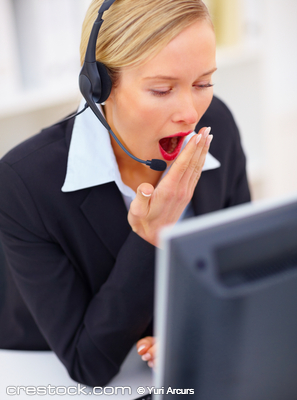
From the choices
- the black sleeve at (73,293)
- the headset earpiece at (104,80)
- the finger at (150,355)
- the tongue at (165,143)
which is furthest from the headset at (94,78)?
the finger at (150,355)

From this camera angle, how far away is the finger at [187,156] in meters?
0.79

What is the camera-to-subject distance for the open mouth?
909 millimetres

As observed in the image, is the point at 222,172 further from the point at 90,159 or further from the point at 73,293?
the point at 73,293

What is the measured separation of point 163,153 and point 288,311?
1.69 feet

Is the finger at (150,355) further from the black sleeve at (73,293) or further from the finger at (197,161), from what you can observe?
the finger at (197,161)

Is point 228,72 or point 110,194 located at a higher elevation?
point 228,72

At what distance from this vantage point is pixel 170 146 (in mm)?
976

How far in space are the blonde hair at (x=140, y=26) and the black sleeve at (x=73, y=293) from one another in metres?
0.33

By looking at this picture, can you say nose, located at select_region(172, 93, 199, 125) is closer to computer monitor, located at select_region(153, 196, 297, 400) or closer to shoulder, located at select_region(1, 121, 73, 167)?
shoulder, located at select_region(1, 121, 73, 167)

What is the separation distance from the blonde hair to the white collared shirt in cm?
19

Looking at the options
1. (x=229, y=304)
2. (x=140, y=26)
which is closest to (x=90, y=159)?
(x=140, y=26)

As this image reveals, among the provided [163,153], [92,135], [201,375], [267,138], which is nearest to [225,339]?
[201,375]

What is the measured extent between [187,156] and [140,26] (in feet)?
0.82

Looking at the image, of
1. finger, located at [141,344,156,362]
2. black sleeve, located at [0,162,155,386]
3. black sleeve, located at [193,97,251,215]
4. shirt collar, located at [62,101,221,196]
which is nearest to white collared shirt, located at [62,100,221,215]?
shirt collar, located at [62,101,221,196]
